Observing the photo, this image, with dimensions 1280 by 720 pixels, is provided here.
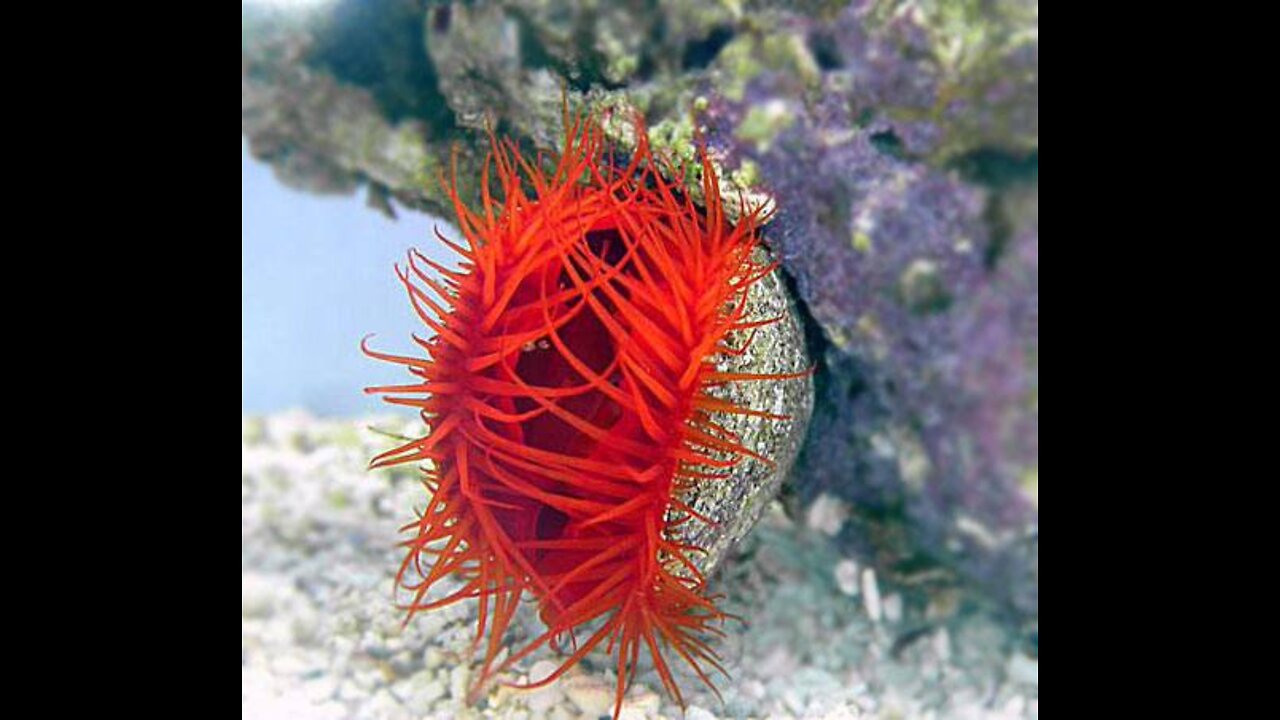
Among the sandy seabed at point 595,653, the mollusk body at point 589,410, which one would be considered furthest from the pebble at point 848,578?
the mollusk body at point 589,410

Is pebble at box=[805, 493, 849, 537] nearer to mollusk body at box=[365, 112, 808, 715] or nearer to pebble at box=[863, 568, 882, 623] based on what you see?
pebble at box=[863, 568, 882, 623]

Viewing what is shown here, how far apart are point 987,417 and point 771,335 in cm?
35

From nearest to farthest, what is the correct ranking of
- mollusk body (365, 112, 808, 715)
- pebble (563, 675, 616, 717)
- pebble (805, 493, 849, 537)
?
mollusk body (365, 112, 808, 715), pebble (563, 675, 616, 717), pebble (805, 493, 849, 537)

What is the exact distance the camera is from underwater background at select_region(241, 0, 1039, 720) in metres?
1.27

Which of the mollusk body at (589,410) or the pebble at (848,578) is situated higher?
the mollusk body at (589,410)

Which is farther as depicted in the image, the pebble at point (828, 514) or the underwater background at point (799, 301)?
the pebble at point (828, 514)

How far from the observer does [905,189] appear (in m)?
1.30

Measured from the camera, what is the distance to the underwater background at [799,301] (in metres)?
1.27

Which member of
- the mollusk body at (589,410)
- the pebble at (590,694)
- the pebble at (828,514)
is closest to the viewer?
the mollusk body at (589,410)

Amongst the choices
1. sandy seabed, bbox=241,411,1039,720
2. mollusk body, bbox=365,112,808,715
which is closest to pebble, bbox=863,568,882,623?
sandy seabed, bbox=241,411,1039,720

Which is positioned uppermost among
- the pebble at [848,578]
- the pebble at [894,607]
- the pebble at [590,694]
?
the pebble at [848,578]

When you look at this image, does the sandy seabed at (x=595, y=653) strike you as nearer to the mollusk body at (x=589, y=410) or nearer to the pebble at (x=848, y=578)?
the pebble at (x=848, y=578)

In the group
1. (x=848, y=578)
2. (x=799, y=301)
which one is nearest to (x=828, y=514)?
(x=848, y=578)

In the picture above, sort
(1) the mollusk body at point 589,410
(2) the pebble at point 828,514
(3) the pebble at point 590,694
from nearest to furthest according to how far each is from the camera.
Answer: (1) the mollusk body at point 589,410
(3) the pebble at point 590,694
(2) the pebble at point 828,514
